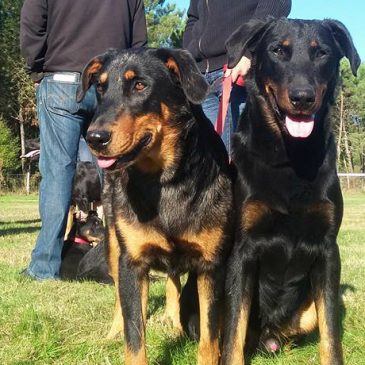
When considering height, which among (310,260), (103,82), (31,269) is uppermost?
(103,82)

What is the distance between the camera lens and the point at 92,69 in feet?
12.0

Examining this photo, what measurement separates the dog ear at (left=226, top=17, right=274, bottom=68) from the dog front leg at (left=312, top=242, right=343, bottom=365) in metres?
1.34

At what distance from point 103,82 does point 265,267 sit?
1563mm

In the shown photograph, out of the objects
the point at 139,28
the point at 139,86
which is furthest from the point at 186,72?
→ the point at 139,28

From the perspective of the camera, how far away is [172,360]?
339cm

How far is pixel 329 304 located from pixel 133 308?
3.89 feet

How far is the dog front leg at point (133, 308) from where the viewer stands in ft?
9.89

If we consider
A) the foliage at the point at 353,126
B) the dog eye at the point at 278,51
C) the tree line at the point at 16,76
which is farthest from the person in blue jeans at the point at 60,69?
the foliage at the point at 353,126

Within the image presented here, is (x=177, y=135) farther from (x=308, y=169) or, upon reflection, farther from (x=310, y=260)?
(x=310, y=260)

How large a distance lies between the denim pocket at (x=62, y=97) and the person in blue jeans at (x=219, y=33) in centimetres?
126

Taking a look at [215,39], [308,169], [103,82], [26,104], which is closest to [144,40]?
[215,39]

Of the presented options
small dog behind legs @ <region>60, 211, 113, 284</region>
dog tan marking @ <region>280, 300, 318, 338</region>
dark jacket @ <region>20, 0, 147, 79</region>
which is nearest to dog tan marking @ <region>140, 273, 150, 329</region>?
dog tan marking @ <region>280, 300, 318, 338</region>

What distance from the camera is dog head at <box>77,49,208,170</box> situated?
2.96 meters

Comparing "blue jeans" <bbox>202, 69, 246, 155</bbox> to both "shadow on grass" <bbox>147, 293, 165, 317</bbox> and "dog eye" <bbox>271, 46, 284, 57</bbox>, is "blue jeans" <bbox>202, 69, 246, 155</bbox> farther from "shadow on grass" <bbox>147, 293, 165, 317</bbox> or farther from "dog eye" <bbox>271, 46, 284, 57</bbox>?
"shadow on grass" <bbox>147, 293, 165, 317</bbox>
